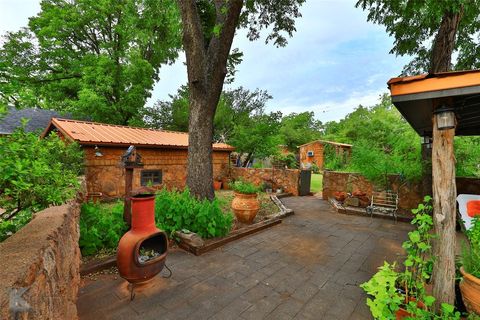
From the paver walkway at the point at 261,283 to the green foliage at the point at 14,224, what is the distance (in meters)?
1.26

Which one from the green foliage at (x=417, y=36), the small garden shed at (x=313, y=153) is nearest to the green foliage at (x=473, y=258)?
the green foliage at (x=417, y=36)

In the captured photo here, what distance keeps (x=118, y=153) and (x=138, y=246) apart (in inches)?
280

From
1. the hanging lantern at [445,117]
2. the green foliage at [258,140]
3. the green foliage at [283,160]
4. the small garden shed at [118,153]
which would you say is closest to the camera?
the hanging lantern at [445,117]

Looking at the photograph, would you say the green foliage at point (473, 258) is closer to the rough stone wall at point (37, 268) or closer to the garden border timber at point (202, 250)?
the rough stone wall at point (37, 268)

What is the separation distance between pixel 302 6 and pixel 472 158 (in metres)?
7.32

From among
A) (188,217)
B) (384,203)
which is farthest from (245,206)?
(384,203)

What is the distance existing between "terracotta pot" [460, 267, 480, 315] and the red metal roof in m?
9.47

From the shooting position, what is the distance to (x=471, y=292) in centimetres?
202

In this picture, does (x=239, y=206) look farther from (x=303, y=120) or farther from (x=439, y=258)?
(x=303, y=120)

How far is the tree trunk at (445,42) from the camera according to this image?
5.55 meters

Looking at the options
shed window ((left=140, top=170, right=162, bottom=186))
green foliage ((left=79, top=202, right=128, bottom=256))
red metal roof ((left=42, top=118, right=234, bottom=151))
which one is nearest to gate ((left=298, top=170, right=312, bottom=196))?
red metal roof ((left=42, top=118, right=234, bottom=151))

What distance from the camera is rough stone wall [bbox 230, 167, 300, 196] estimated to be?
10883 millimetres

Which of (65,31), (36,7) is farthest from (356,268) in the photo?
(36,7)

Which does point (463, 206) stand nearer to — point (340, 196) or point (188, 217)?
point (340, 196)
